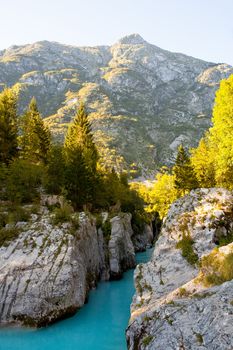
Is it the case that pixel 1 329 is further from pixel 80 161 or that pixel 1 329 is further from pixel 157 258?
pixel 80 161

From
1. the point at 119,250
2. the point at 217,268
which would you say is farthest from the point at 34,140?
the point at 217,268

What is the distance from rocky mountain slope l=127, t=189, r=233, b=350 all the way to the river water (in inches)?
183

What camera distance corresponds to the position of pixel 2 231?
33.6 meters

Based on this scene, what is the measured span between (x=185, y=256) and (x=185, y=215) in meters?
5.24

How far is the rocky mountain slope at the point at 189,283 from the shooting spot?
1272cm

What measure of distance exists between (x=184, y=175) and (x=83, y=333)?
149 ft

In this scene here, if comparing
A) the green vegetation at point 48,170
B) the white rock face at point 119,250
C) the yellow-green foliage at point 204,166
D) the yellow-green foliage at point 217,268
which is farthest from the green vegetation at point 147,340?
the yellow-green foliage at point 204,166

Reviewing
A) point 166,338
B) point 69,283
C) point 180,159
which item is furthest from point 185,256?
point 180,159

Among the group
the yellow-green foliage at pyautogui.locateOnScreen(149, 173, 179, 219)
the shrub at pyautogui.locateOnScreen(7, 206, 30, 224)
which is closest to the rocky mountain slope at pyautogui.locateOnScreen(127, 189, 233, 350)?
the shrub at pyautogui.locateOnScreen(7, 206, 30, 224)

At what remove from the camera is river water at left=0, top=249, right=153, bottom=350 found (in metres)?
23.6

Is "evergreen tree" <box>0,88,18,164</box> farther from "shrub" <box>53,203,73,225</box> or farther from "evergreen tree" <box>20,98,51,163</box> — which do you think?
"shrub" <box>53,203,73,225</box>

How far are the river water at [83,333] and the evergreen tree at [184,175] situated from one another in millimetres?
35629

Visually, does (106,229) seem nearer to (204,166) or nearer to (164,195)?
(204,166)

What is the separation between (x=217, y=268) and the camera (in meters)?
17.0
